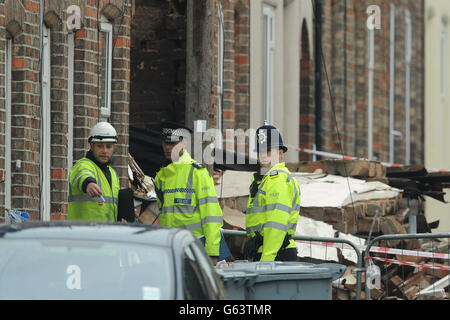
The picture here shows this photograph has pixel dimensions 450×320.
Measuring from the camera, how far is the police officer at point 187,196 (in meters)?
11.8

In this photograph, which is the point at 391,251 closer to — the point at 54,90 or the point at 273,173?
the point at 54,90

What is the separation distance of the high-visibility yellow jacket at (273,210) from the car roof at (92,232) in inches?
126

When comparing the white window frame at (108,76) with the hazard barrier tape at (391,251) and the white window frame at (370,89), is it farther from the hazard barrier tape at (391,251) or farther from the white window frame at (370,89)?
the white window frame at (370,89)

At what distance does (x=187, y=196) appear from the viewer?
38.8ft

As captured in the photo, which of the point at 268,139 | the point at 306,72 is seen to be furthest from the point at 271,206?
the point at 306,72

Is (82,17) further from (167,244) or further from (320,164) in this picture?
(167,244)

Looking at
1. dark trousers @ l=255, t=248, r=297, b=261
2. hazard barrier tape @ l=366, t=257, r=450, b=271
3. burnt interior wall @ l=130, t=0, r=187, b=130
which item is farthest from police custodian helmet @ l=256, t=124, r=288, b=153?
burnt interior wall @ l=130, t=0, r=187, b=130

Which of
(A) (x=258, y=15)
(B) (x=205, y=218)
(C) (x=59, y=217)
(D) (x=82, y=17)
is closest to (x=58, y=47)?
(D) (x=82, y=17)

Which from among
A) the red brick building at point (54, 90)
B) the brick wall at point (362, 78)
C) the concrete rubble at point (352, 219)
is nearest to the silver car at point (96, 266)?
the red brick building at point (54, 90)

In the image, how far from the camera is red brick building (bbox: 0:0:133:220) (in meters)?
14.0

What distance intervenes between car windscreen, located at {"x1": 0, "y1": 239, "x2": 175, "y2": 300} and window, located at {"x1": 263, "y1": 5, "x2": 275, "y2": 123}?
566 inches
